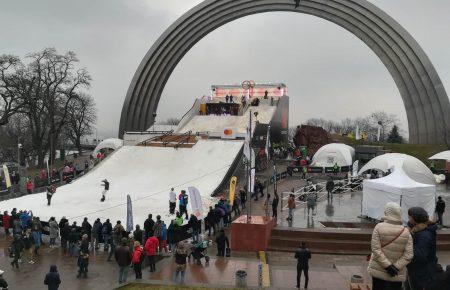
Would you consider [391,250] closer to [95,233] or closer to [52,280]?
[52,280]

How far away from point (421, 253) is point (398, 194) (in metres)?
12.1

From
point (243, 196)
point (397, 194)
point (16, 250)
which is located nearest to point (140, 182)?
point (243, 196)

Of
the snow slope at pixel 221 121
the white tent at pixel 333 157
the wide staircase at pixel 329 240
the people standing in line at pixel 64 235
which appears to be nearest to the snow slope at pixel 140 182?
the people standing in line at pixel 64 235

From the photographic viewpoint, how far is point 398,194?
609 inches

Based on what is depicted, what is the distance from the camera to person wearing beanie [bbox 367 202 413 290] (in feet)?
13.9

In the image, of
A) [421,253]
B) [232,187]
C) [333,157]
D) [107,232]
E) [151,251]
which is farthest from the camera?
[333,157]

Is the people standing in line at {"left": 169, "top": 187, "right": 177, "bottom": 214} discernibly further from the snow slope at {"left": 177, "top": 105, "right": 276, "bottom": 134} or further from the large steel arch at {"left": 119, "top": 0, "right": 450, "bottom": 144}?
the large steel arch at {"left": 119, "top": 0, "right": 450, "bottom": 144}

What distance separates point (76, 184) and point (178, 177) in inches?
243

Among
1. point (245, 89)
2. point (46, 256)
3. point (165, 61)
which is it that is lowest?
point (46, 256)

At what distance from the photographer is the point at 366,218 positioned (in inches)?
675

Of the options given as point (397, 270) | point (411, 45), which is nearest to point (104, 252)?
point (397, 270)

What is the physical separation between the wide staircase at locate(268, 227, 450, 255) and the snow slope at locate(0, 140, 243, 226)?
5.42m

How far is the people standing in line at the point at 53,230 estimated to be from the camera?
50.2 feet

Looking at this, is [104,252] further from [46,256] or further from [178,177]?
[178,177]
